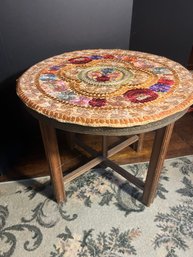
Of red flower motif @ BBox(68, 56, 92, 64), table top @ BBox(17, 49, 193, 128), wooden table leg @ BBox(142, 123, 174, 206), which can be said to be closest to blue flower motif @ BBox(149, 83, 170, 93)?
table top @ BBox(17, 49, 193, 128)

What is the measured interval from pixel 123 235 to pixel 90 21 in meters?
1.05

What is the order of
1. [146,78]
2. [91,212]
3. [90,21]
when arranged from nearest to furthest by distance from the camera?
[146,78], [91,212], [90,21]

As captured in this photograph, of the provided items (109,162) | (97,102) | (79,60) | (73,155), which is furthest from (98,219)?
(79,60)

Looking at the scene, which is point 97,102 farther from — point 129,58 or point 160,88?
point 129,58

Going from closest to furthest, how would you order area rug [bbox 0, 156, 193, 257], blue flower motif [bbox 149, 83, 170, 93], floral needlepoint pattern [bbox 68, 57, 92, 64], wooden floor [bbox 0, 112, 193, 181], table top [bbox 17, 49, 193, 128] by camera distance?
table top [bbox 17, 49, 193, 128]
blue flower motif [bbox 149, 83, 170, 93]
area rug [bbox 0, 156, 193, 257]
floral needlepoint pattern [bbox 68, 57, 92, 64]
wooden floor [bbox 0, 112, 193, 181]

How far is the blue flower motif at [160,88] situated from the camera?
0.82 metres

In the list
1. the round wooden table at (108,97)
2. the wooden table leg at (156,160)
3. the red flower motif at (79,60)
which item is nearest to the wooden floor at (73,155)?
the round wooden table at (108,97)

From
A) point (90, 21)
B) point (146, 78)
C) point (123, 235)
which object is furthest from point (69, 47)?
point (123, 235)

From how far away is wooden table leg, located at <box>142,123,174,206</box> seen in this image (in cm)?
87

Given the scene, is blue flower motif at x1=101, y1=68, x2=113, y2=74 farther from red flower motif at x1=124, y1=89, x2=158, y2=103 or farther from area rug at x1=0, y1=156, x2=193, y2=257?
area rug at x1=0, y1=156, x2=193, y2=257

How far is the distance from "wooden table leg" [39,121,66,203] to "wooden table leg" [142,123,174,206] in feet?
1.30

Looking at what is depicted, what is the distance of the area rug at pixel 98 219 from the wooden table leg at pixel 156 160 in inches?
3.3

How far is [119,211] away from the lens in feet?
3.59

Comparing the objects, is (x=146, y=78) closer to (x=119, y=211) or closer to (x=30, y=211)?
(x=119, y=211)
